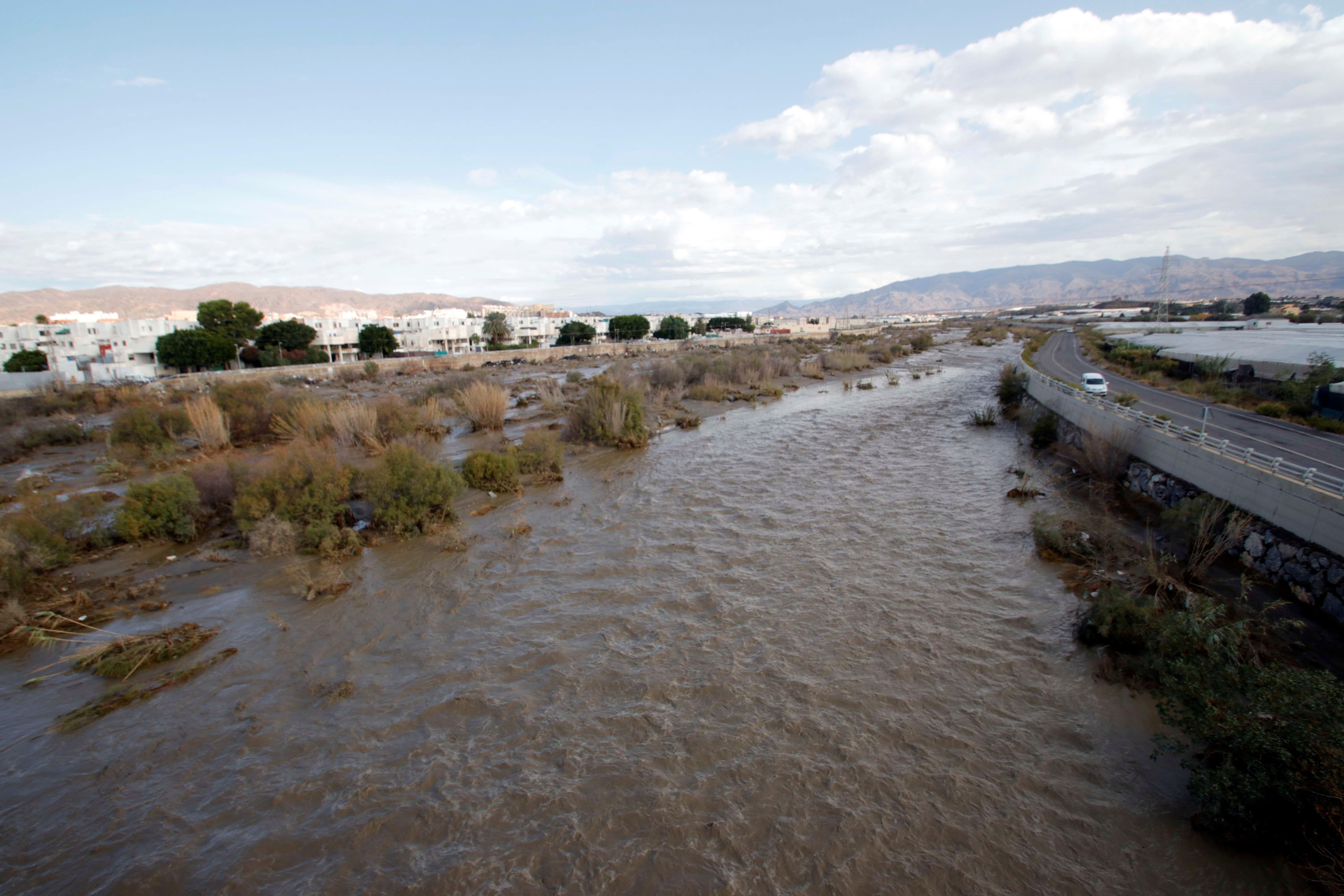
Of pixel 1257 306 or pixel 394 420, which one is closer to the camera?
pixel 394 420

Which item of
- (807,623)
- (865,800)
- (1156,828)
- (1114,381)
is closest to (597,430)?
(807,623)

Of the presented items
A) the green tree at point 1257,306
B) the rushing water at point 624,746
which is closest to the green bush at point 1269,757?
the rushing water at point 624,746

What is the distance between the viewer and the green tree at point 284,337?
5384 cm

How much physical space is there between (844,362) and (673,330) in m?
46.5

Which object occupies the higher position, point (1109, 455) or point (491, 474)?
point (491, 474)

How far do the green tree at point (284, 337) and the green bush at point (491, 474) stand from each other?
52.7 meters

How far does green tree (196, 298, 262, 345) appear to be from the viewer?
172 ft

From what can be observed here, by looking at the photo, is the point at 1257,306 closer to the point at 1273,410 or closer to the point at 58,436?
the point at 1273,410

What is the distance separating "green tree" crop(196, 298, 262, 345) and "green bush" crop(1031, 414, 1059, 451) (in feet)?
213

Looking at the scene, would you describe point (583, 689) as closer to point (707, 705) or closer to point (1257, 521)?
point (707, 705)

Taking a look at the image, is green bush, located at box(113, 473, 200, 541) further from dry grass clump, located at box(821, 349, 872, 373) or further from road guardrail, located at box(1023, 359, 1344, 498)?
dry grass clump, located at box(821, 349, 872, 373)

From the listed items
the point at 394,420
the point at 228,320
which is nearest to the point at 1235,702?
the point at 394,420

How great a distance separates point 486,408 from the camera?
20.2 metres

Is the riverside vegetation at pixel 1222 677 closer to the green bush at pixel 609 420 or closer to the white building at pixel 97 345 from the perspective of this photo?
the green bush at pixel 609 420
